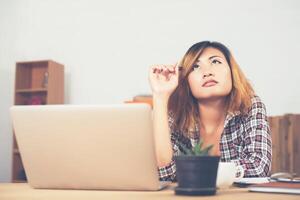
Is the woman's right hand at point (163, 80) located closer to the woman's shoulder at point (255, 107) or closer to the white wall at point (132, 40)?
the woman's shoulder at point (255, 107)

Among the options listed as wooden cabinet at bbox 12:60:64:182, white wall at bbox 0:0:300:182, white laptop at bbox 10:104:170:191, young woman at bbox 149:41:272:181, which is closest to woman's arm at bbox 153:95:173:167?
young woman at bbox 149:41:272:181

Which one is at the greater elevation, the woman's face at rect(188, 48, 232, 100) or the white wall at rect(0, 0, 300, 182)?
the white wall at rect(0, 0, 300, 182)

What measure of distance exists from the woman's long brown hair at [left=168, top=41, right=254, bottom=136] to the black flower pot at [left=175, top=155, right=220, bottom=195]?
0.79 metres

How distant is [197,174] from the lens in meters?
0.92

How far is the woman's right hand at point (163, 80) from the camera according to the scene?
1.53 metres

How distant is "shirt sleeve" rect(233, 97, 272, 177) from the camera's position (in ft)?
4.78

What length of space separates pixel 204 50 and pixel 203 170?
36.3 inches

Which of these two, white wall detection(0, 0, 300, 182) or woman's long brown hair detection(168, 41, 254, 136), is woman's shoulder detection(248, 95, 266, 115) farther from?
white wall detection(0, 0, 300, 182)

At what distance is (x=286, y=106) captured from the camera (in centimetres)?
381

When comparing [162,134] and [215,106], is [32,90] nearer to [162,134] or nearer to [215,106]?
[215,106]

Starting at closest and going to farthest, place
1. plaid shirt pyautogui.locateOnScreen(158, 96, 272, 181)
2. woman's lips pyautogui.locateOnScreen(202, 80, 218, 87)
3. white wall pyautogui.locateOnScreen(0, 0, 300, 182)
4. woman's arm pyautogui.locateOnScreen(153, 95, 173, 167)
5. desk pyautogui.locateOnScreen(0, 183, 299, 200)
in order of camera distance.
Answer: desk pyautogui.locateOnScreen(0, 183, 299, 200) → woman's arm pyautogui.locateOnScreen(153, 95, 173, 167) → plaid shirt pyautogui.locateOnScreen(158, 96, 272, 181) → woman's lips pyautogui.locateOnScreen(202, 80, 218, 87) → white wall pyautogui.locateOnScreen(0, 0, 300, 182)

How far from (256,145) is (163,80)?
425 mm

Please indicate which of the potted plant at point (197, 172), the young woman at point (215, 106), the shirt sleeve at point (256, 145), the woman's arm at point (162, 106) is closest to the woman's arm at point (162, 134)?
the woman's arm at point (162, 106)

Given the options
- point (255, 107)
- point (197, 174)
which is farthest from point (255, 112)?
point (197, 174)
